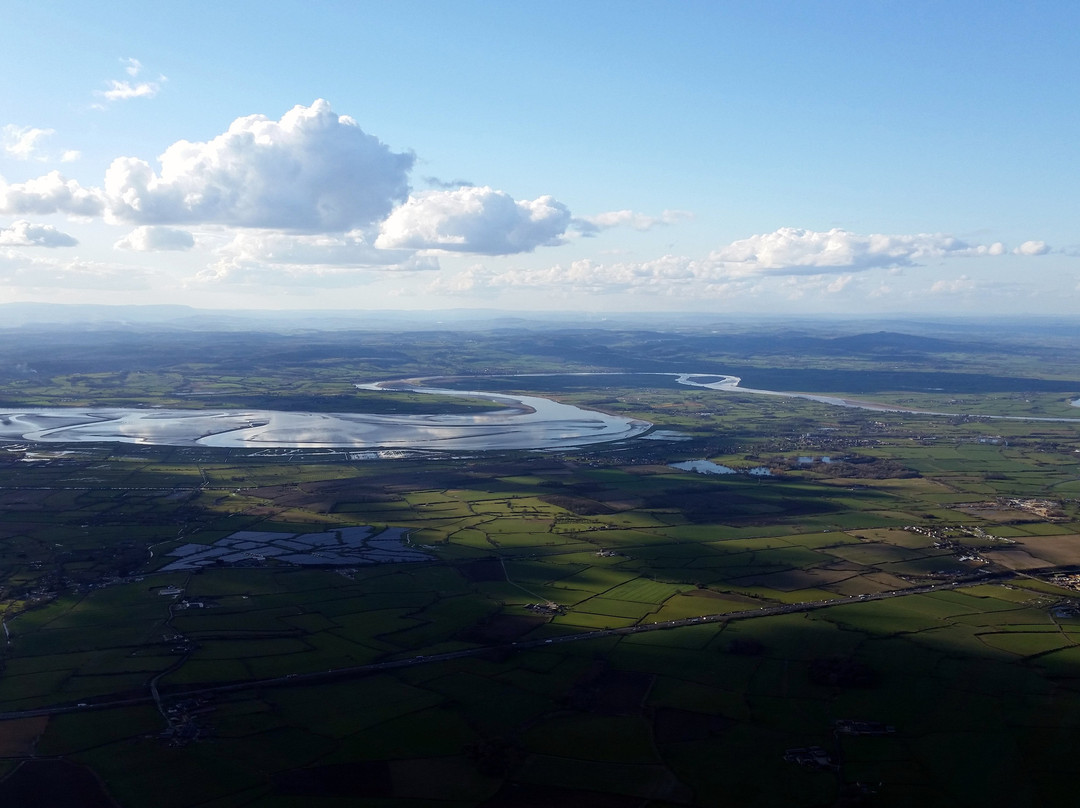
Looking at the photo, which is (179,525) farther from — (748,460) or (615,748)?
(748,460)

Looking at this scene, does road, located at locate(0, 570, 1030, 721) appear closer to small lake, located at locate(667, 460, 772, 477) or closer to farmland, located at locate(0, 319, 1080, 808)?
farmland, located at locate(0, 319, 1080, 808)

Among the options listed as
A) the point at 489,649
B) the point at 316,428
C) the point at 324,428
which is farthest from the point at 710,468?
the point at 489,649

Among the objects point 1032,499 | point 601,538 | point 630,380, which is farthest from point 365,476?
point 630,380

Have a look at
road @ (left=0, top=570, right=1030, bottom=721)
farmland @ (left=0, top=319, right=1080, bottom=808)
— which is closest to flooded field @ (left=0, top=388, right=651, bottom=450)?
farmland @ (left=0, top=319, right=1080, bottom=808)

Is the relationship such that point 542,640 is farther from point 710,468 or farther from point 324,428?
point 324,428

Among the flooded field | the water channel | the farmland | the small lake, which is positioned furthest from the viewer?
the flooded field

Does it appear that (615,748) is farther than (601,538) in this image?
No

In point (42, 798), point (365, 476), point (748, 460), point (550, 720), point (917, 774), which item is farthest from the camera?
point (748, 460)

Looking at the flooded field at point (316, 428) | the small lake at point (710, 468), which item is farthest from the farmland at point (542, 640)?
the flooded field at point (316, 428)
